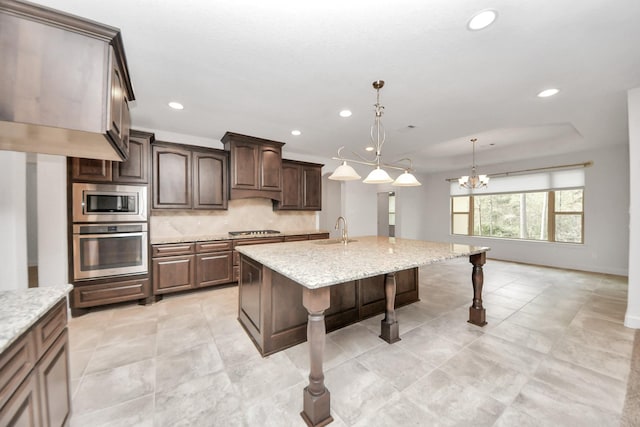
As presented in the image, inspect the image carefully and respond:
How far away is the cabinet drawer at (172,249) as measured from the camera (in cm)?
318

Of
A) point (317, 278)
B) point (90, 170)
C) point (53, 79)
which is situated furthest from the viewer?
point (90, 170)

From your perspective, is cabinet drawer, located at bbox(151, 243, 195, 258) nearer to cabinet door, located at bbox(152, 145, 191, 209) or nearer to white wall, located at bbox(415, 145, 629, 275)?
cabinet door, located at bbox(152, 145, 191, 209)

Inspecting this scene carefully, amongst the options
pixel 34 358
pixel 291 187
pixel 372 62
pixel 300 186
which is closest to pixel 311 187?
pixel 300 186

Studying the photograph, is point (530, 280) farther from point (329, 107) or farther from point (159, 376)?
point (159, 376)

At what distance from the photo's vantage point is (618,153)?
4457 millimetres

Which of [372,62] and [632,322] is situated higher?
[372,62]

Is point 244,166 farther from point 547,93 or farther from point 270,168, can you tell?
point 547,93

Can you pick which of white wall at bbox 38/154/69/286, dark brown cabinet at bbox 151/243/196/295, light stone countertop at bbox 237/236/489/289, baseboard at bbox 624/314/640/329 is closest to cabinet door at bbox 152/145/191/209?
dark brown cabinet at bbox 151/243/196/295

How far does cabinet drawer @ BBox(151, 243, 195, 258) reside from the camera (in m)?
3.18

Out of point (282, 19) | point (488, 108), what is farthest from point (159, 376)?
point (488, 108)

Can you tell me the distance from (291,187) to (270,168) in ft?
2.00

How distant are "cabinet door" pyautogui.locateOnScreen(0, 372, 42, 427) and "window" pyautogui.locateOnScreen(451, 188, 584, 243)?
7.56 metres

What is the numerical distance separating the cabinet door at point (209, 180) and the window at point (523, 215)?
20.7ft

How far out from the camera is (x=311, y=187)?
4875 millimetres
